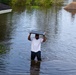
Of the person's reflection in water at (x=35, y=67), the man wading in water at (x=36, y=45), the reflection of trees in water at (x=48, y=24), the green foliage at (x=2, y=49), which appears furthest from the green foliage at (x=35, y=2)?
the man wading in water at (x=36, y=45)

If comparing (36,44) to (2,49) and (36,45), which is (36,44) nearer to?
(36,45)

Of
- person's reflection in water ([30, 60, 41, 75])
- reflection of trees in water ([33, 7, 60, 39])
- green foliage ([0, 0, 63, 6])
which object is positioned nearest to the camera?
person's reflection in water ([30, 60, 41, 75])

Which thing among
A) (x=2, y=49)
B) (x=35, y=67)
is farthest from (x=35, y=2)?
(x=35, y=67)

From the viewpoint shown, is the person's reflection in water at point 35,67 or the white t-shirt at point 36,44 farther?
the white t-shirt at point 36,44

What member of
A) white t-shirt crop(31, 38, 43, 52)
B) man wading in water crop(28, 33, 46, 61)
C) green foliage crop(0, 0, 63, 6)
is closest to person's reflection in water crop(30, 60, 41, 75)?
man wading in water crop(28, 33, 46, 61)

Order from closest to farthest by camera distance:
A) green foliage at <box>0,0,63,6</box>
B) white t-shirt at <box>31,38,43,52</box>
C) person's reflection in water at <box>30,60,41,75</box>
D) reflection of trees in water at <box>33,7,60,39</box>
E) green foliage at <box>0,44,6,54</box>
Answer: person's reflection in water at <box>30,60,41,75</box> → white t-shirt at <box>31,38,43,52</box> → green foliage at <box>0,44,6,54</box> → reflection of trees in water at <box>33,7,60,39</box> → green foliage at <box>0,0,63,6</box>

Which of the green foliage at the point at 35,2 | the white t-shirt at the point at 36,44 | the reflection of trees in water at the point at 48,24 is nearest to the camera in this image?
the white t-shirt at the point at 36,44

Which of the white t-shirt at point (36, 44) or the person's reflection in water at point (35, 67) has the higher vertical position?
Result: the white t-shirt at point (36, 44)

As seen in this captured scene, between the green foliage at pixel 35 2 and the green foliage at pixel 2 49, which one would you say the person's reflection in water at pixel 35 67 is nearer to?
the green foliage at pixel 2 49

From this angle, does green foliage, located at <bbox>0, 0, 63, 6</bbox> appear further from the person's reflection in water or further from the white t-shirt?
the white t-shirt

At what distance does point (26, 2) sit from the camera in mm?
63188

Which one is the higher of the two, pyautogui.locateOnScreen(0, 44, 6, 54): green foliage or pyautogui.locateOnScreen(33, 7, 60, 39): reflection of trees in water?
pyautogui.locateOnScreen(33, 7, 60, 39): reflection of trees in water

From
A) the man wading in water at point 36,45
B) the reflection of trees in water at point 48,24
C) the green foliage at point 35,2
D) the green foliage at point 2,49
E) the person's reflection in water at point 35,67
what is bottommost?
the person's reflection in water at point 35,67

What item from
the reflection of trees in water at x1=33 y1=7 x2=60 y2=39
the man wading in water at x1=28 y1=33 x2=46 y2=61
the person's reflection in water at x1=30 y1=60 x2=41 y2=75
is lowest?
the person's reflection in water at x1=30 y1=60 x2=41 y2=75
